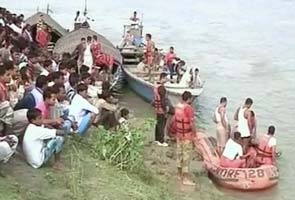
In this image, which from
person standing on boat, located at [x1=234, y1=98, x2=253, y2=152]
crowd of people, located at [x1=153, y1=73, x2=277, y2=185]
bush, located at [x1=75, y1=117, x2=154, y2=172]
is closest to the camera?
bush, located at [x1=75, y1=117, x2=154, y2=172]

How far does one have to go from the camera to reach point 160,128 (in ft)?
56.2

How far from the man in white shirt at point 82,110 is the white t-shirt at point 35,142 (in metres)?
1.66

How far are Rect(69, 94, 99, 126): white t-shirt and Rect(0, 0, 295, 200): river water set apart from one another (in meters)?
3.45

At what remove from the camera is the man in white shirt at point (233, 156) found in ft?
49.7

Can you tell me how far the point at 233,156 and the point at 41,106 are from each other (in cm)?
465

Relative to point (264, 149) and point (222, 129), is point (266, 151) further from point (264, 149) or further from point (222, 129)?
point (222, 129)

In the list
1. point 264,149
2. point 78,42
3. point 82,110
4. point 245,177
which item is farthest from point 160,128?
point 78,42

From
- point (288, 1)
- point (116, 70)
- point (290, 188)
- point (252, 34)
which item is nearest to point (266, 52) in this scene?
point (252, 34)

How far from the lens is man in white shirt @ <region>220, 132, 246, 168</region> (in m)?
15.1

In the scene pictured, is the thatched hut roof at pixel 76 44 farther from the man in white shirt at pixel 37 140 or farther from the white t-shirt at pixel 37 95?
the man in white shirt at pixel 37 140

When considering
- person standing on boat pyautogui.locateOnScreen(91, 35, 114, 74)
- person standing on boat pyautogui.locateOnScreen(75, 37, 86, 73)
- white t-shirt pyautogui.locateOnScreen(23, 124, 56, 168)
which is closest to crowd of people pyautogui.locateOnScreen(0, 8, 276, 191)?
white t-shirt pyautogui.locateOnScreen(23, 124, 56, 168)

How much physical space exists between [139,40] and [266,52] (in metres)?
10.5

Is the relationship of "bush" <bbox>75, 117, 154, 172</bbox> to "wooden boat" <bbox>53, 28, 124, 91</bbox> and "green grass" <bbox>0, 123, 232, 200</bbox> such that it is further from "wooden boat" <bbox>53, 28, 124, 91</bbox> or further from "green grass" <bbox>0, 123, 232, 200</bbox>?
"wooden boat" <bbox>53, 28, 124, 91</bbox>

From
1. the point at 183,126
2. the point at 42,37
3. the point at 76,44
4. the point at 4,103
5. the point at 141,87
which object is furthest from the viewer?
the point at 42,37
